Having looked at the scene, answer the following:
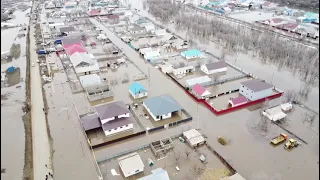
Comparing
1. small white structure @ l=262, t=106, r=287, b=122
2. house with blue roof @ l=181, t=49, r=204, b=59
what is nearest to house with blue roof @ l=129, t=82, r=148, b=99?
small white structure @ l=262, t=106, r=287, b=122

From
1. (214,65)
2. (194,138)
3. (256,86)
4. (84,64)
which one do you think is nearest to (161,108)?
(194,138)

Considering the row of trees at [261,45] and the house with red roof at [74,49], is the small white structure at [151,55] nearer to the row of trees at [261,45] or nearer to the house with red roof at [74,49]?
the house with red roof at [74,49]

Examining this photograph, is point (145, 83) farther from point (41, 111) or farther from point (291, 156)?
point (291, 156)

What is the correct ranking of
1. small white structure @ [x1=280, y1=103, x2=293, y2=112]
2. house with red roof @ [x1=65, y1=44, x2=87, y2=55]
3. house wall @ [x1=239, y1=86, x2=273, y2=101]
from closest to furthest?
small white structure @ [x1=280, y1=103, x2=293, y2=112]
house wall @ [x1=239, y1=86, x2=273, y2=101]
house with red roof @ [x1=65, y1=44, x2=87, y2=55]

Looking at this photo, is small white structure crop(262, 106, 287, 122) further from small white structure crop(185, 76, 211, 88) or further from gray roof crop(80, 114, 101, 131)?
gray roof crop(80, 114, 101, 131)

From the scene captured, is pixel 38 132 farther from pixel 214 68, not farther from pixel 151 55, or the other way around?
pixel 214 68
